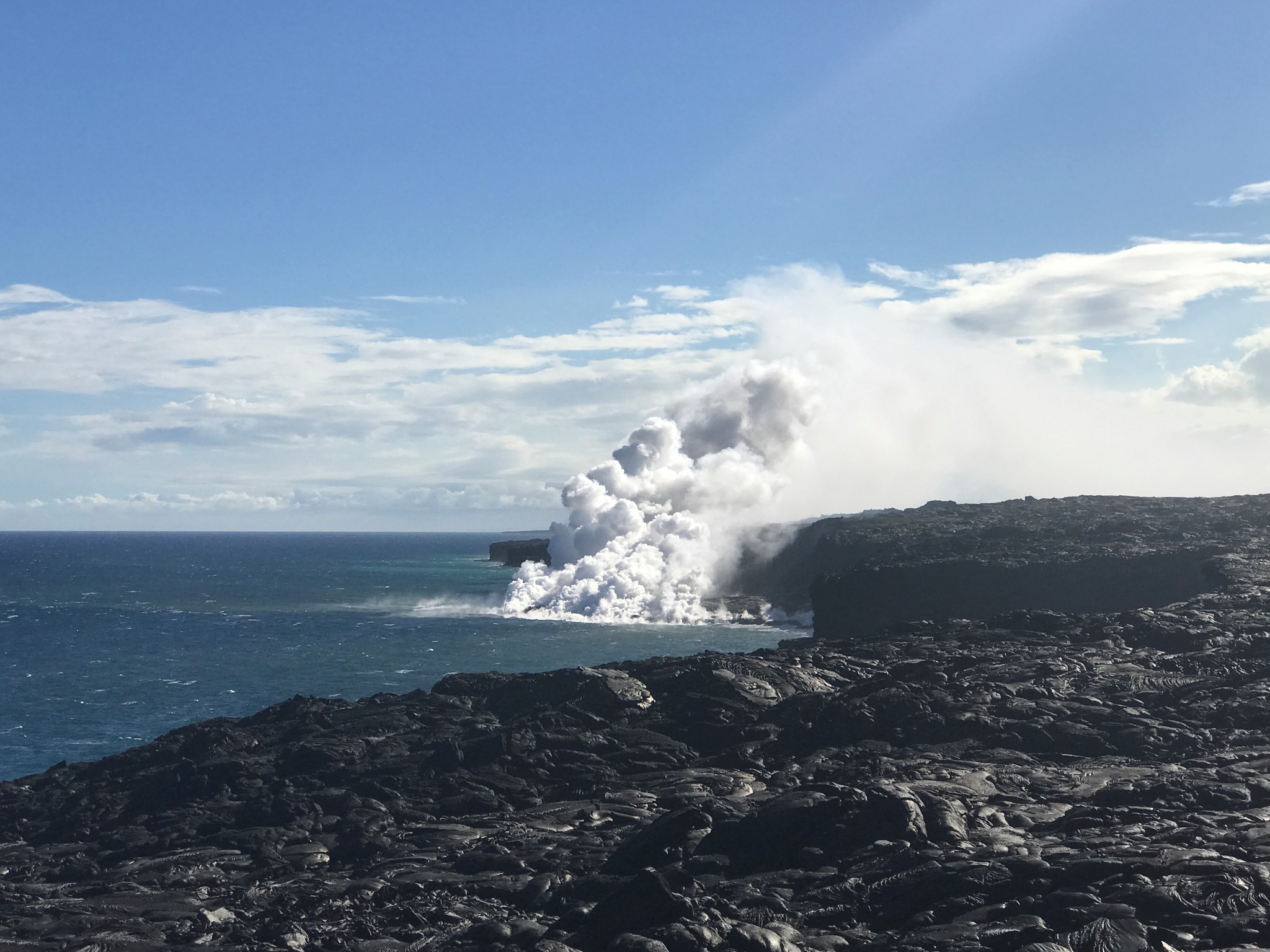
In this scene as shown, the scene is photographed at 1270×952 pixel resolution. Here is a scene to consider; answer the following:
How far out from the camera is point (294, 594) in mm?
167125

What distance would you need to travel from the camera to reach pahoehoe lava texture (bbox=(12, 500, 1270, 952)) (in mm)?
27656

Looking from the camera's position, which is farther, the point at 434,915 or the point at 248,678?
the point at 248,678

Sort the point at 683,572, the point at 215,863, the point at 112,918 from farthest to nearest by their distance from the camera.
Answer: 1. the point at 683,572
2. the point at 215,863
3. the point at 112,918

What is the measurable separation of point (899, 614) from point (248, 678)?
56.5m

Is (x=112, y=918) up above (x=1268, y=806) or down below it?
below

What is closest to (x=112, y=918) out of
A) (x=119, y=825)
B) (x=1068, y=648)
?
(x=119, y=825)

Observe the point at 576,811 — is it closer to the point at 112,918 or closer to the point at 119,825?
the point at 112,918

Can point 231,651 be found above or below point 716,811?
below

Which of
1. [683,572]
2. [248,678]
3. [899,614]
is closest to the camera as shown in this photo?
[248,678]

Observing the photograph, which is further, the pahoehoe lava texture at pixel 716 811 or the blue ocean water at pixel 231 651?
the blue ocean water at pixel 231 651

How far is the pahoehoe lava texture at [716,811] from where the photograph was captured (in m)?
27.7

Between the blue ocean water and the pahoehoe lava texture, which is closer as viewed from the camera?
the pahoehoe lava texture

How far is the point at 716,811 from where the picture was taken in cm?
3544

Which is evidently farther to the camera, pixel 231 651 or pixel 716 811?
pixel 231 651
